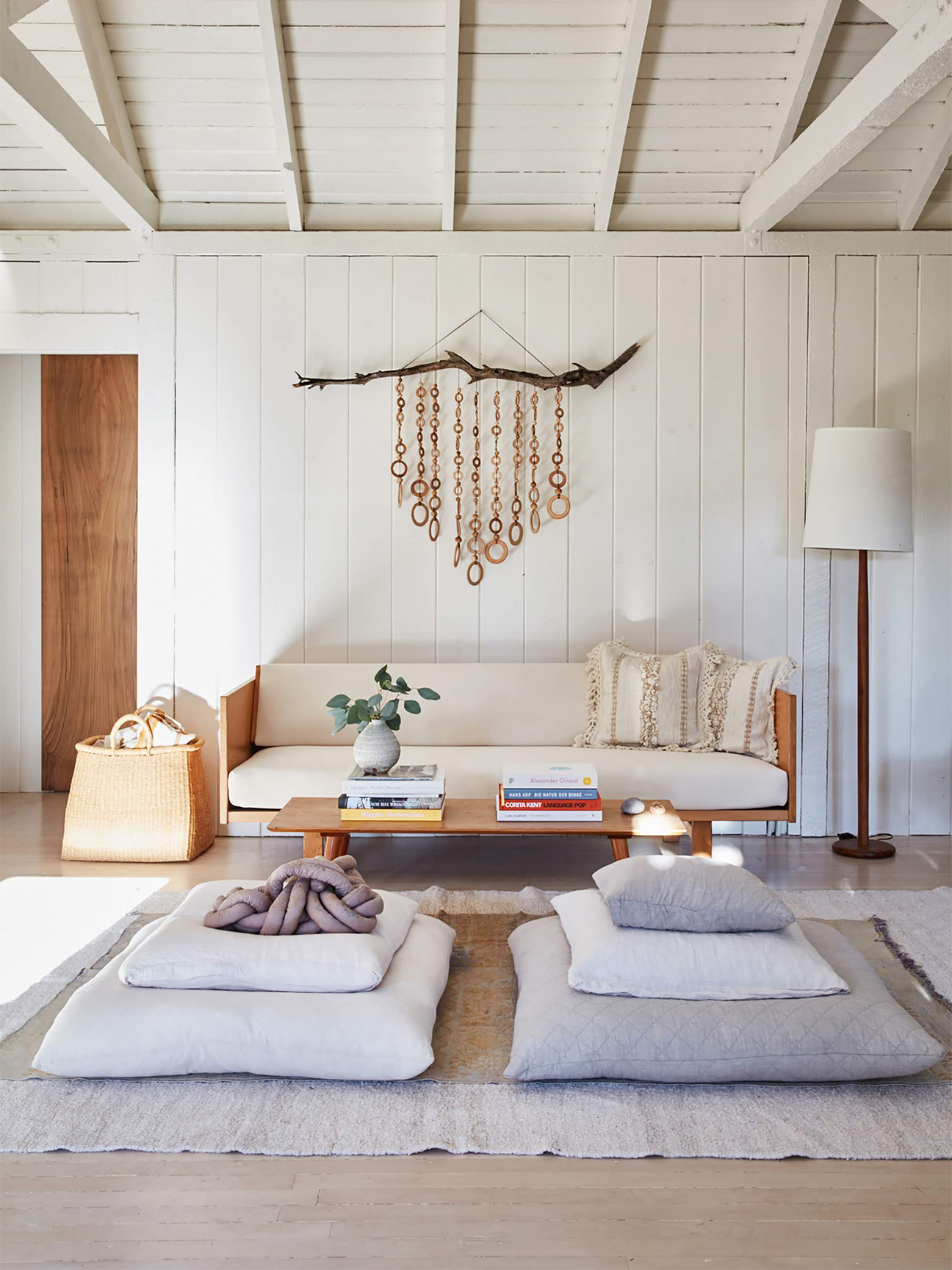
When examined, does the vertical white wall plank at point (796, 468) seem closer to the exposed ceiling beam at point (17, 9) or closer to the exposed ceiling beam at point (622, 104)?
the exposed ceiling beam at point (622, 104)

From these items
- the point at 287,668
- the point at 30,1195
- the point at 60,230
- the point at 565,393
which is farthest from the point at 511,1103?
the point at 60,230

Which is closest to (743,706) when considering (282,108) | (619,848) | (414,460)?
(619,848)

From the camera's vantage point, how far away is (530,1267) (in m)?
1.55

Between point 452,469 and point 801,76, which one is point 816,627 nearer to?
point 452,469

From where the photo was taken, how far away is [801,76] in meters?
3.72

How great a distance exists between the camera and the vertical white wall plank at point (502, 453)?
4332 millimetres

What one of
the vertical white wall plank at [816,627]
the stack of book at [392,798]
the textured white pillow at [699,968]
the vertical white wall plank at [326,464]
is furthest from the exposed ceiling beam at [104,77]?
the textured white pillow at [699,968]

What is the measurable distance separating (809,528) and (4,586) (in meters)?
3.79


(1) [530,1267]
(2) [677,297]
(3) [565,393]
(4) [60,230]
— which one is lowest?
(1) [530,1267]

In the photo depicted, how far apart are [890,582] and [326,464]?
2.44 metres

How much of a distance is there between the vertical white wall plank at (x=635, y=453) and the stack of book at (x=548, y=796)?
125 centimetres

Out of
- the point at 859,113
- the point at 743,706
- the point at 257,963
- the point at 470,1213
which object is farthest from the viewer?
the point at 743,706

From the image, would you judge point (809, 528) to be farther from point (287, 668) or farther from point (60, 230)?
point (60, 230)

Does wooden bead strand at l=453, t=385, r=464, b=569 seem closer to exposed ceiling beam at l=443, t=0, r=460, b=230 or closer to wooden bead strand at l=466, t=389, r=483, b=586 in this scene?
wooden bead strand at l=466, t=389, r=483, b=586
